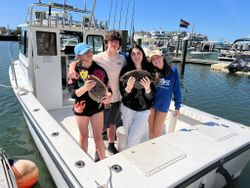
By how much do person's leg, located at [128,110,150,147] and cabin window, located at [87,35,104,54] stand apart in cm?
304

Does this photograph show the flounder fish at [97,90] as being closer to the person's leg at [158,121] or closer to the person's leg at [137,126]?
the person's leg at [137,126]

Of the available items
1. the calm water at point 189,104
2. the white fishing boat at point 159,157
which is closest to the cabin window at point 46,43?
the white fishing boat at point 159,157

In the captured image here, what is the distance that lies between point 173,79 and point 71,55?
4358mm

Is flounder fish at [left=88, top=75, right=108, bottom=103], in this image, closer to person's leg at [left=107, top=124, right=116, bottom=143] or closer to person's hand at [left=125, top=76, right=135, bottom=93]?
person's hand at [left=125, top=76, right=135, bottom=93]

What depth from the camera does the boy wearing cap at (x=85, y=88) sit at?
2.05 metres

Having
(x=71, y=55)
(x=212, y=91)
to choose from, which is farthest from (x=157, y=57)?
(x=212, y=91)

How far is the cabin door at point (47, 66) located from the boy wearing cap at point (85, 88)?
207 cm

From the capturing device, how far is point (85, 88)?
6.58 feet

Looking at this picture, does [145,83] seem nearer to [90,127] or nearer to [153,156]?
[153,156]

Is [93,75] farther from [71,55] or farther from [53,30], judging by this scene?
[71,55]

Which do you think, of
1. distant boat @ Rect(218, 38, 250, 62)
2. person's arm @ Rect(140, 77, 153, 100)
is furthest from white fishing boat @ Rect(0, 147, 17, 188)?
distant boat @ Rect(218, 38, 250, 62)

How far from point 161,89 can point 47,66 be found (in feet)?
8.43

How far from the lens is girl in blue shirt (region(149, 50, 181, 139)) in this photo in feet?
7.75

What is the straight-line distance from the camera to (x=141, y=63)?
2.24 meters
